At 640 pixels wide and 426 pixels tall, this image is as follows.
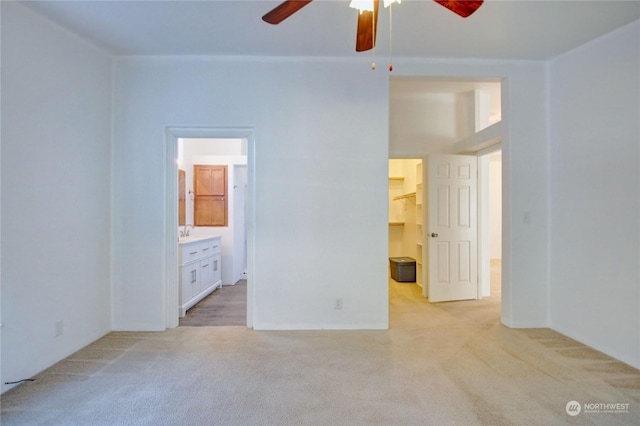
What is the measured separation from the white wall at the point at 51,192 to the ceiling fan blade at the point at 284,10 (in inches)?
75.2

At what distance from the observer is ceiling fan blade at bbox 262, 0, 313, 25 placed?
150 centimetres

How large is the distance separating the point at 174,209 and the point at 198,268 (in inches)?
46.9

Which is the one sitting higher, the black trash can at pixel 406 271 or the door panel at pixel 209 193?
the door panel at pixel 209 193

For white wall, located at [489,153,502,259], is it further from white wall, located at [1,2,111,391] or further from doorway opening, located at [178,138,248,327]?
white wall, located at [1,2,111,391]

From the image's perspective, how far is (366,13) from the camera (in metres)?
1.69

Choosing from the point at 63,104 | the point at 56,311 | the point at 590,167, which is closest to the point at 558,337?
the point at 590,167

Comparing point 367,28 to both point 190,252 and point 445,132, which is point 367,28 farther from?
point 190,252

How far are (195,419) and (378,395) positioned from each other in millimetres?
1118

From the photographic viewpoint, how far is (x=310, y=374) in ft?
7.25

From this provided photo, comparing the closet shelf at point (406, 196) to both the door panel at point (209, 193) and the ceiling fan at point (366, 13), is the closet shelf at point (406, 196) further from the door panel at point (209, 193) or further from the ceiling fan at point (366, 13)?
the ceiling fan at point (366, 13)

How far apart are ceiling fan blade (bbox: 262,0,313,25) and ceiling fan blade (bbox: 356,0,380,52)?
14.9 inches

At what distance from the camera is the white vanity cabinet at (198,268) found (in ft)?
11.7

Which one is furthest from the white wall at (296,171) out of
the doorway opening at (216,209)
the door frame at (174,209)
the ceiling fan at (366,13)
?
the doorway opening at (216,209)

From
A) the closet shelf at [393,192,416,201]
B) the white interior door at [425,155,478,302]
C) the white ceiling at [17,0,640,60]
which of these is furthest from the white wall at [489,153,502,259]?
the white ceiling at [17,0,640,60]
